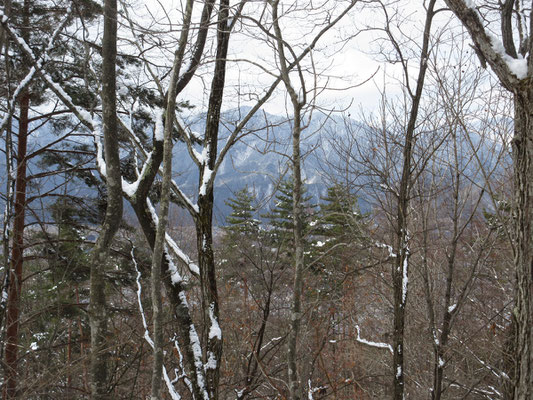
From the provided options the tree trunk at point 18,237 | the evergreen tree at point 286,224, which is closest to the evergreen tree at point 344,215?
the evergreen tree at point 286,224

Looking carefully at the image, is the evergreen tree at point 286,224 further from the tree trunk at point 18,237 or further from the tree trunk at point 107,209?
the tree trunk at point 18,237

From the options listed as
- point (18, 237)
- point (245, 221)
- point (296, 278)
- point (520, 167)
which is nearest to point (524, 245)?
point (520, 167)

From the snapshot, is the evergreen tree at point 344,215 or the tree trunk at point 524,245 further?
the evergreen tree at point 344,215

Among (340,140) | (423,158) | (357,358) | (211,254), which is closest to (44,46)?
(211,254)

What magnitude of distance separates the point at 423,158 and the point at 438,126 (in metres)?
0.49

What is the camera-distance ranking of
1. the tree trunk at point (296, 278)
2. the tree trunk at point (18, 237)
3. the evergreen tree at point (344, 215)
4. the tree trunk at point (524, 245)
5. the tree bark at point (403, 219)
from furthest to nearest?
the tree trunk at point (18, 237) < the tree bark at point (403, 219) < the evergreen tree at point (344, 215) < the tree trunk at point (296, 278) < the tree trunk at point (524, 245)

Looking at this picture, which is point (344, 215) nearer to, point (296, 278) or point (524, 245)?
point (296, 278)

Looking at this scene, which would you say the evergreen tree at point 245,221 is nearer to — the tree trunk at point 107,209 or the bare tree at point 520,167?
the tree trunk at point 107,209

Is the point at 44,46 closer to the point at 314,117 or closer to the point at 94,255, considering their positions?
the point at 94,255

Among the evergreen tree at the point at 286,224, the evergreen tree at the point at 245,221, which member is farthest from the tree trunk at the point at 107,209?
the evergreen tree at the point at 286,224

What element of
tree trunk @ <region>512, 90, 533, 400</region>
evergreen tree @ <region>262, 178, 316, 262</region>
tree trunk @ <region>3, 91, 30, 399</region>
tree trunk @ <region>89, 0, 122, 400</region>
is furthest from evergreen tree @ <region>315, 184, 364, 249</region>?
tree trunk @ <region>3, 91, 30, 399</region>

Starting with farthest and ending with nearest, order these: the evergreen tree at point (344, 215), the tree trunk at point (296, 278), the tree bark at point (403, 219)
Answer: the tree bark at point (403, 219), the evergreen tree at point (344, 215), the tree trunk at point (296, 278)

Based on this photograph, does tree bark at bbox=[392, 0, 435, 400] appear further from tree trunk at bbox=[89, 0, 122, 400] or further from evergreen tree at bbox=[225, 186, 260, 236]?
tree trunk at bbox=[89, 0, 122, 400]

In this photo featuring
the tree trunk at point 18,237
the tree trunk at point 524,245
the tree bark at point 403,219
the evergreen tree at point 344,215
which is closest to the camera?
the tree trunk at point 524,245
